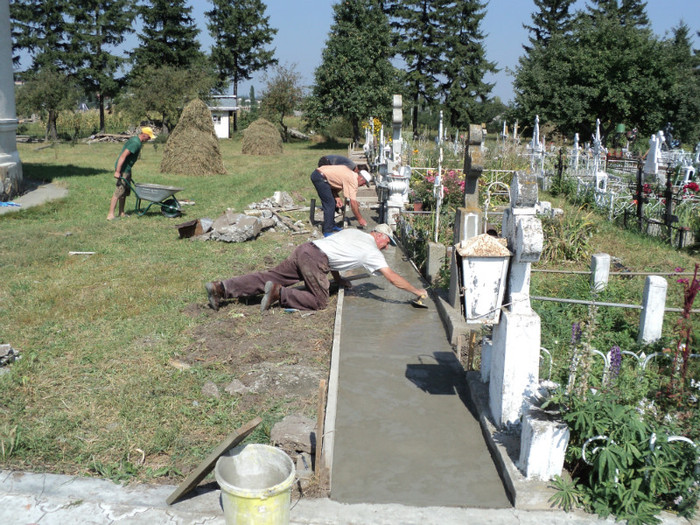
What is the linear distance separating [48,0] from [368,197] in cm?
3826

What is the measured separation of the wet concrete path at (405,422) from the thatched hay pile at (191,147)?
1621 cm

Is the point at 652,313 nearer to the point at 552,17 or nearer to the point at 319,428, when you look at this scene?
the point at 319,428

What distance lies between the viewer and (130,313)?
7180 mm

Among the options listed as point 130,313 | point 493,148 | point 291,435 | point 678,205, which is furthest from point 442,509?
point 493,148

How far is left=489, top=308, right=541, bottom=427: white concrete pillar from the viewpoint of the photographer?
14.2ft

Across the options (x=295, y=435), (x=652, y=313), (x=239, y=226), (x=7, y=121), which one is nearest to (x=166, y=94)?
(x=7, y=121)

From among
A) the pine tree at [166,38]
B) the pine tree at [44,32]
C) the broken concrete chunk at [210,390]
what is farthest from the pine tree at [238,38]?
the broken concrete chunk at [210,390]

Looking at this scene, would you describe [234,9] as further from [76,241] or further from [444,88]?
[76,241]

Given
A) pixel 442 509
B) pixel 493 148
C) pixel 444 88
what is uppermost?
pixel 444 88

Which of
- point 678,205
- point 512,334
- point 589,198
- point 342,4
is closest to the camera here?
point 512,334

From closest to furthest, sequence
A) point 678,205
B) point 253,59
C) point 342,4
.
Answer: point 678,205, point 342,4, point 253,59

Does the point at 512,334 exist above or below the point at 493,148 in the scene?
below

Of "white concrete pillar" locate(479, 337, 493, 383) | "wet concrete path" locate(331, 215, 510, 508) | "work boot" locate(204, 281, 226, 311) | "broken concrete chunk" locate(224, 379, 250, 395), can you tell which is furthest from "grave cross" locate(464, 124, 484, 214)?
"broken concrete chunk" locate(224, 379, 250, 395)

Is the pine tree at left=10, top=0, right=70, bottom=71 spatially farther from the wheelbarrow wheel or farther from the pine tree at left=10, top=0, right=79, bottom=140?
the wheelbarrow wheel
